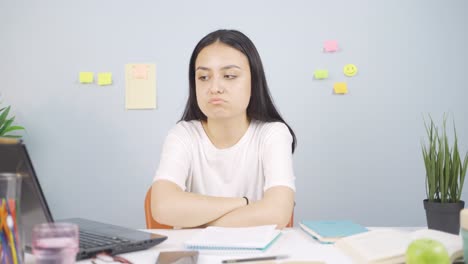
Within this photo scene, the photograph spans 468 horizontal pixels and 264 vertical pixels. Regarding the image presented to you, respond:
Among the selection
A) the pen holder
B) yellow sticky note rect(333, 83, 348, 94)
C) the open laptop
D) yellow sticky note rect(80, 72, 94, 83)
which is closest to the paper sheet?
yellow sticky note rect(80, 72, 94, 83)

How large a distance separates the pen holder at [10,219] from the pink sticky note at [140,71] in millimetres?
2309

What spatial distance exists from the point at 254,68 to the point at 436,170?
749 millimetres

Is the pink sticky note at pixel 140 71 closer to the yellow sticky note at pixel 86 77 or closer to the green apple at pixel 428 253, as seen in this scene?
the yellow sticky note at pixel 86 77

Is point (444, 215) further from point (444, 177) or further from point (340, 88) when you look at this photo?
point (340, 88)

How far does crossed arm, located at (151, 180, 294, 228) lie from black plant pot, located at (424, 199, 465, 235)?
1.35ft

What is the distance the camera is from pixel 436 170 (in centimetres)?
127

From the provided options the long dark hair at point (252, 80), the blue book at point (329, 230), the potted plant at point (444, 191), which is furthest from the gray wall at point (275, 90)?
the blue book at point (329, 230)

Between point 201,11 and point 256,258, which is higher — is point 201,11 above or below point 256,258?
above

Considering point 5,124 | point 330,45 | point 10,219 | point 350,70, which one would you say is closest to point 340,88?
point 350,70

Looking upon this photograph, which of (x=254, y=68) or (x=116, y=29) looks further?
(x=116, y=29)

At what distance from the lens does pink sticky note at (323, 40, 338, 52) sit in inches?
110

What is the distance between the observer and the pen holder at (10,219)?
0.63 metres

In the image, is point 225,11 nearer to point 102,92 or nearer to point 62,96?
point 102,92

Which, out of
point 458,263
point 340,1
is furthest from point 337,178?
point 458,263
